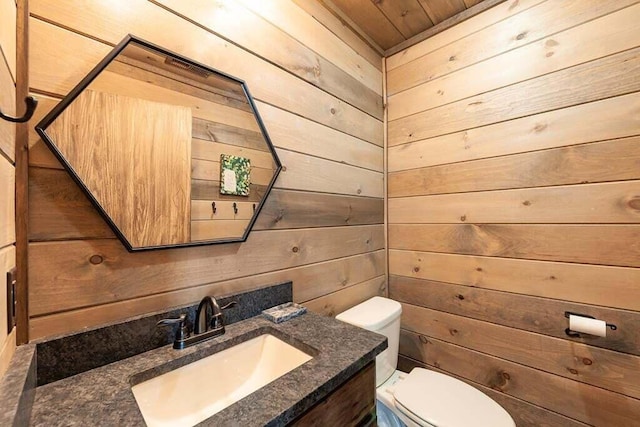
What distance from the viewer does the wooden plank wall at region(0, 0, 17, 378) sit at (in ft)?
1.72

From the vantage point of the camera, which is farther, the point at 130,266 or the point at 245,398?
the point at 130,266

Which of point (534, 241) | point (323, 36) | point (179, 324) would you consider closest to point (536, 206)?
point (534, 241)

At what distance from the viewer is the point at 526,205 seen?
1.34 meters

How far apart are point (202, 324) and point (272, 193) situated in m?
0.55

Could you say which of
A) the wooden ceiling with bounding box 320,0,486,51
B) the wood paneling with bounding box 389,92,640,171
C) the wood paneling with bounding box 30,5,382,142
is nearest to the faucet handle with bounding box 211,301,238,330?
the wood paneling with bounding box 30,5,382,142

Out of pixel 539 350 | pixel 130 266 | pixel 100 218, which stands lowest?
pixel 539 350

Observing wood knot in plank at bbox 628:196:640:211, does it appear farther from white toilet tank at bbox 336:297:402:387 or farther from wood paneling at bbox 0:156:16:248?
wood paneling at bbox 0:156:16:248

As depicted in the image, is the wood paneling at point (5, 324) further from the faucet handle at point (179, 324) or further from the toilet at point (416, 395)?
the toilet at point (416, 395)

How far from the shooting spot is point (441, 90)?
1624mm

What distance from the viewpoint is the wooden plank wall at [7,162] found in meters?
0.53

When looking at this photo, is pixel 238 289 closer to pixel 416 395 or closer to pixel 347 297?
pixel 347 297

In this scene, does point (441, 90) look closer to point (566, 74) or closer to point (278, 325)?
point (566, 74)

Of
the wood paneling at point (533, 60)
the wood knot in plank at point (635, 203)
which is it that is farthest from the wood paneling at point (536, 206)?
the wood paneling at point (533, 60)

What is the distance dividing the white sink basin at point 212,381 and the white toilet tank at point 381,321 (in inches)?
20.1
